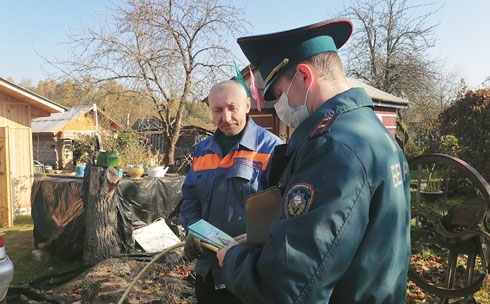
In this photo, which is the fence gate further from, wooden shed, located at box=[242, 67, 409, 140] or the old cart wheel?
the old cart wheel

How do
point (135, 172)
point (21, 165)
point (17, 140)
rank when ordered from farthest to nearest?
point (21, 165), point (17, 140), point (135, 172)

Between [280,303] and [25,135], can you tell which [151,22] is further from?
[280,303]

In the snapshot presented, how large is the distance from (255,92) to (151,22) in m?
14.5

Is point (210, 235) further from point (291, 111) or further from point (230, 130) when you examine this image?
point (230, 130)

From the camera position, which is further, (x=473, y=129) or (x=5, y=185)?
(x=473, y=129)

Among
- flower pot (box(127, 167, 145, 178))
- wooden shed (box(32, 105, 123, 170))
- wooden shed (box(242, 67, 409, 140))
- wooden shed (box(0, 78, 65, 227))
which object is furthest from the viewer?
wooden shed (box(32, 105, 123, 170))

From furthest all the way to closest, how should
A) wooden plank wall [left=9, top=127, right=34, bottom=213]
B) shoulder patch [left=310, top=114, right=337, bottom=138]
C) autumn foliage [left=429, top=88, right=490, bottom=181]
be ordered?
1. wooden plank wall [left=9, top=127, right=34, bottom=213]
2. autumn foliage [left=429, top=88, right=490, bottom=181]
3. shoulder patch [left=310, top=114, right=337, bottom=138]

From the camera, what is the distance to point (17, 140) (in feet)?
36.1

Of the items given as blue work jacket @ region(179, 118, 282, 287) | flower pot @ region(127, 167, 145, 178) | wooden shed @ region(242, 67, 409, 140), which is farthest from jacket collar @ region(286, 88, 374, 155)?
wooden shed @ region(242, 67, 409, 140)

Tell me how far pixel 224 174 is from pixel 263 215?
1235 mm

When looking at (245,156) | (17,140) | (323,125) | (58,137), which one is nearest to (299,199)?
(323,125)

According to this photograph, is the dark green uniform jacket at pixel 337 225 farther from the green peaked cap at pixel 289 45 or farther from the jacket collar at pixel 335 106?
the green peaked cap at pixel 289 45

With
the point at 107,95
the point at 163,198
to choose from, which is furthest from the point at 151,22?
the point at 163,198

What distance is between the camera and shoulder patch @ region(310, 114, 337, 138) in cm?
110
